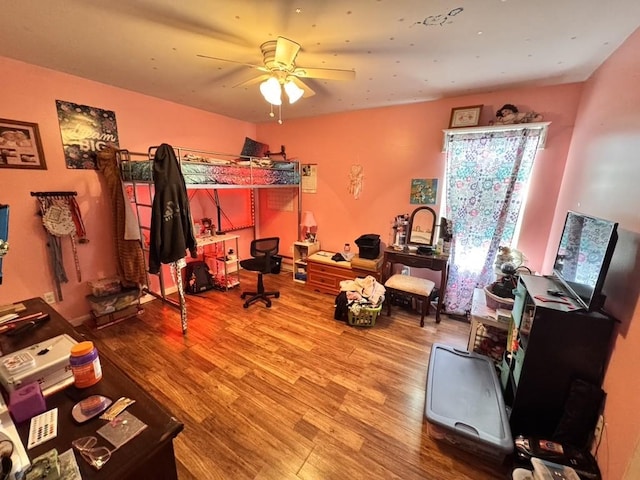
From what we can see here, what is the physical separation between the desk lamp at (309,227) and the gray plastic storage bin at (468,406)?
247 cm

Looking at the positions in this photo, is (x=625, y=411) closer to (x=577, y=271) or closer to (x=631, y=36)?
(x=577, y=271)

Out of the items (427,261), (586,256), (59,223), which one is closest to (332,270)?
(427,261)

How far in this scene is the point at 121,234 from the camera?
275 cm

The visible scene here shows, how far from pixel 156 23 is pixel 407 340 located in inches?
128

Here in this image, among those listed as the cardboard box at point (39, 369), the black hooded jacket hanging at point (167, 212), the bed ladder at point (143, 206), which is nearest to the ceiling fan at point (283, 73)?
the black hooded jacket hanging at point (167, 212)

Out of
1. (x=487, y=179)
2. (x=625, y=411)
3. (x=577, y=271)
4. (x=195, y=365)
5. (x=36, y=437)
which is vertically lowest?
(x=195, y=365)

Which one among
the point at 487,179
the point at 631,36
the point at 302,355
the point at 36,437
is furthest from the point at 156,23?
the point at 487,179

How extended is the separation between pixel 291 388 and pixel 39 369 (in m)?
1.50

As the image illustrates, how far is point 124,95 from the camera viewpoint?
2797 millimetres

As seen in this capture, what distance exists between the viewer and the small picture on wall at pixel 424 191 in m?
3.11

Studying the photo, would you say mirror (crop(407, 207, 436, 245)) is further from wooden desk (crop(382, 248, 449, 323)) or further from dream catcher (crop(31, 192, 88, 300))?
dream catcher (crop(31, 192, 88, 300))

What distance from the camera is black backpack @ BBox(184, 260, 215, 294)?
3.50 meters

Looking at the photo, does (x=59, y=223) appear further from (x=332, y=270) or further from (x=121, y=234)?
(x=332, y=270)

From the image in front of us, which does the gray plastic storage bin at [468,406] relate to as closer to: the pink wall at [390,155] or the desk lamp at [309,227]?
the pink wall at [390,155]
